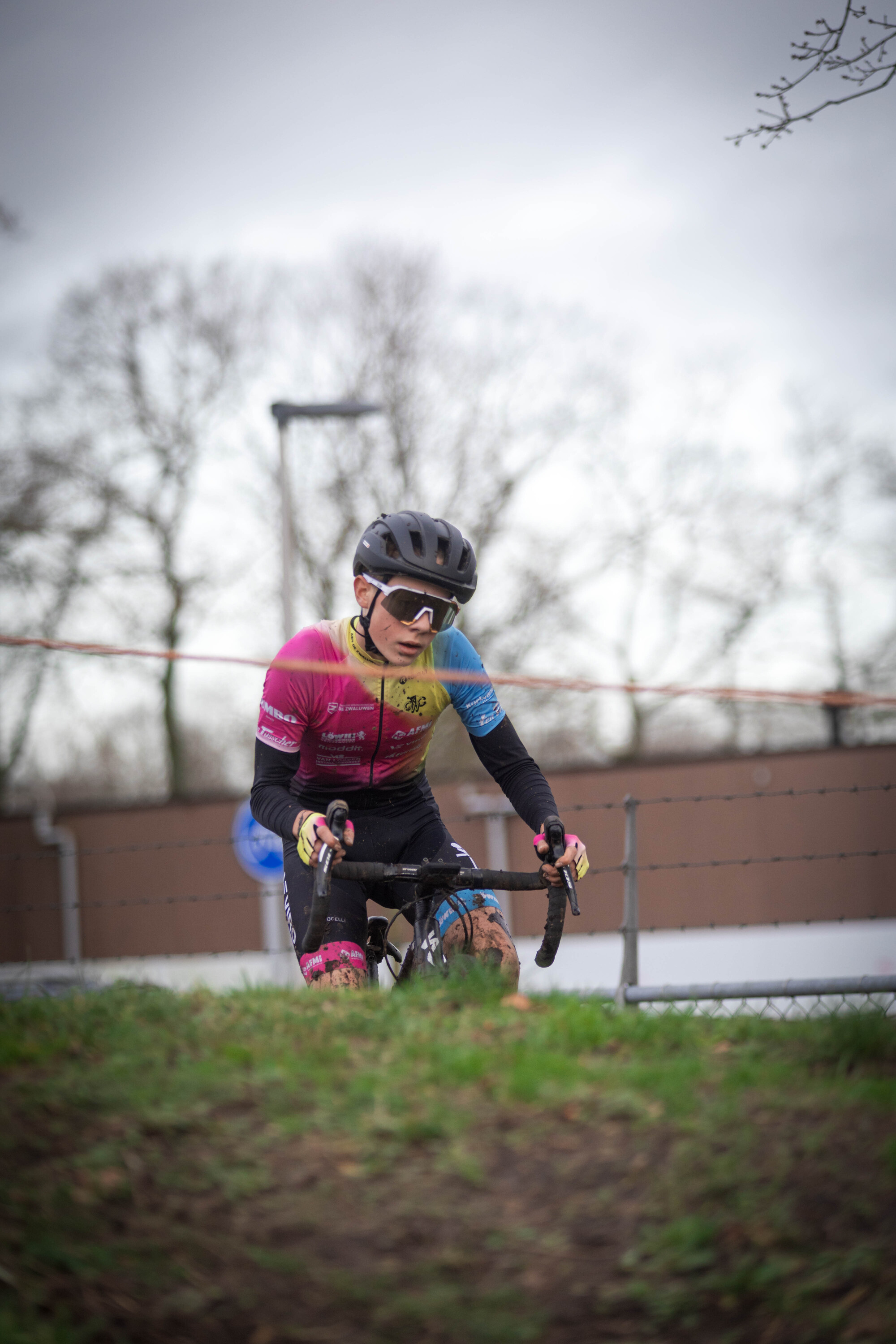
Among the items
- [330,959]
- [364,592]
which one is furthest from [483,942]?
[364,592]

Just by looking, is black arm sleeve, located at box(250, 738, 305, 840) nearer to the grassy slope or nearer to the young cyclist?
the young cyclist

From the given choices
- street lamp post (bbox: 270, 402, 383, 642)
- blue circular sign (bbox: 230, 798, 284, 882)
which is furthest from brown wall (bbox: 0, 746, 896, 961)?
blue circular sign (bbox: 230, 798, 284, 882)

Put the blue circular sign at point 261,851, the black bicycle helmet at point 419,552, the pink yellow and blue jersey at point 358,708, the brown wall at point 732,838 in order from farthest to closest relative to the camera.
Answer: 1. the brown wall at point 732,838
2. the blue circular sign at point 261,851
3. the pink yellow and blue jersey at point 358,708
4. the black bicycle helmet at point 419,552

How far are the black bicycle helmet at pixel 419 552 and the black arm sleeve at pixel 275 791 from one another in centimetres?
78

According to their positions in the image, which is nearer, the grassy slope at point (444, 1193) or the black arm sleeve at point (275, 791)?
the grassy slope at point (444, 1193)

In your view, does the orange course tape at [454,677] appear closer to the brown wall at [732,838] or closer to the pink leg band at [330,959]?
the pink leg band at [330,959]

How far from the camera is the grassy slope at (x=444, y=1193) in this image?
7.51 ft

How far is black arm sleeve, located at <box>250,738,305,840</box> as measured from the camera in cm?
431

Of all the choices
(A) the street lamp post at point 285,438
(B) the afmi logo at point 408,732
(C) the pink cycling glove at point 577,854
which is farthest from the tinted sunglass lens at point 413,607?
(A) the street lamp post at point 285,438

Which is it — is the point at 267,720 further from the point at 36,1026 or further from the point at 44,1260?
the point at 44,1260

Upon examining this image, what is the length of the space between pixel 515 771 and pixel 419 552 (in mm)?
993

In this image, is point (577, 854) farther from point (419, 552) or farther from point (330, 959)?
point (419, 552)

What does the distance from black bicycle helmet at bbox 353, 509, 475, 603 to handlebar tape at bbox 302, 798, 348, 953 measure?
3.28ft

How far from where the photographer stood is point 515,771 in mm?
4828
